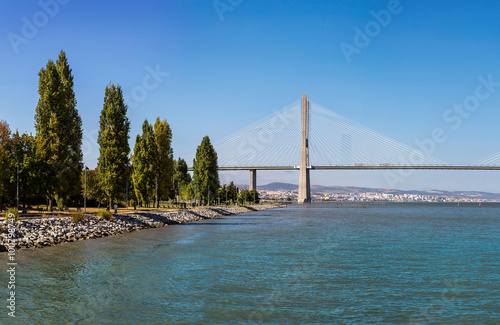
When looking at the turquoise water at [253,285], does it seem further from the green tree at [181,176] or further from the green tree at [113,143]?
the green tree at [181,176]

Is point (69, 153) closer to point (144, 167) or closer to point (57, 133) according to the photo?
point (57, 133)

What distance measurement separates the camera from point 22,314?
13688 millimetres

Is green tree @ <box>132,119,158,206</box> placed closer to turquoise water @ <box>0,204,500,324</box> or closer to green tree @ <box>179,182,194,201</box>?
turquoise water @ <box>0,204,500,324</box>

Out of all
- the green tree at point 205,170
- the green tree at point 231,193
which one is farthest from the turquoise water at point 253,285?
the green tree at point 231,193

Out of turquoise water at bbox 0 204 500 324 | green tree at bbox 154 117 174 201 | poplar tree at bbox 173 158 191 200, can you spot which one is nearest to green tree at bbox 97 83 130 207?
green tree at bbox 154 117 174 201

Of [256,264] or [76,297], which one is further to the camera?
[256,264]

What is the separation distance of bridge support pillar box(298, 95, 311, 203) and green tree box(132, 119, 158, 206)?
7610cm

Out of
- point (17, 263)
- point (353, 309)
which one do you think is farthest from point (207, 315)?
point (17, 263)

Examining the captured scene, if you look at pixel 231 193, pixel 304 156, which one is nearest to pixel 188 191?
pixel 231 193

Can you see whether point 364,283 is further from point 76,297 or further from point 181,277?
point 76,297

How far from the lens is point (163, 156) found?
7100 cm

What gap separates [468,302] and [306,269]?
7.99 m

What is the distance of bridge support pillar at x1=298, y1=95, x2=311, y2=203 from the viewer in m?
138

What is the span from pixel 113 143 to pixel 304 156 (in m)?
89.5
